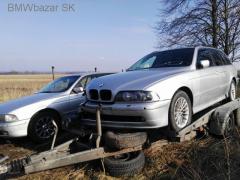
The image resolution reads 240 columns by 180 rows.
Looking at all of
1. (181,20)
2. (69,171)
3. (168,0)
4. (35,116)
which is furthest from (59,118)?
(168,0)

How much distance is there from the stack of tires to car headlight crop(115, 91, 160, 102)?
0.51m

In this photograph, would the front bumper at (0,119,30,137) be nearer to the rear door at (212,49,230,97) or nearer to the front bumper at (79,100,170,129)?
the front bumper at (79,100,170,129)

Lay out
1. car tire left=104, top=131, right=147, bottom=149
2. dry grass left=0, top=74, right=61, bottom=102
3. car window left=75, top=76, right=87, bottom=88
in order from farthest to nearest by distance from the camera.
Result: dry grass left=0, top=74, right=61, bottom=102 < car window left=75, top=76, right=87, bottom=88 < car tire left=104, top=131, right=147, bottom=149

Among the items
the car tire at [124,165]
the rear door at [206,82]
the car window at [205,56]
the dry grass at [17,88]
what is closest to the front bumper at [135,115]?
the car tire at [124,165]

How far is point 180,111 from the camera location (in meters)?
5.25

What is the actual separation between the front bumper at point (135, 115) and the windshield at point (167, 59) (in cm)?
154

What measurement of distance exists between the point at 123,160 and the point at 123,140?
424 millimetres

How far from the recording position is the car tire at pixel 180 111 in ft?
16.4

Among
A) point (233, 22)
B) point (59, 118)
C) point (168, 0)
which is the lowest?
point (59, 118)

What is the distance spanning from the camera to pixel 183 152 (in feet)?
17.5

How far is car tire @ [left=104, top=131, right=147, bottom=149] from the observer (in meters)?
4.57

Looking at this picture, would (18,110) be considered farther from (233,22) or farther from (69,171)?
(233,22)

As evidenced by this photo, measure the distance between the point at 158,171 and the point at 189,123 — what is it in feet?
3.64

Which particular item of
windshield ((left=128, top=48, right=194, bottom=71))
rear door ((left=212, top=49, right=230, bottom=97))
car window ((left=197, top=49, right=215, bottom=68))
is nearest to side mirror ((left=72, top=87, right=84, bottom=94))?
windshield ((left=128, top=48, right=194, bottom=71))
